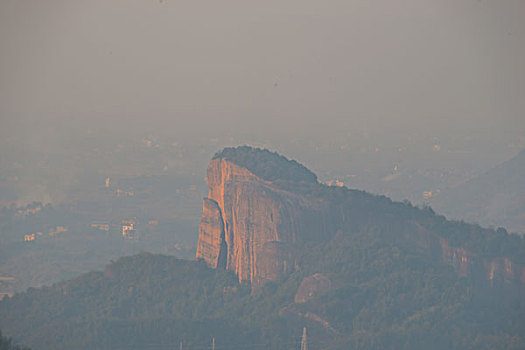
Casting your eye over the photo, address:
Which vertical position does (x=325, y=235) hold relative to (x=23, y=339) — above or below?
above

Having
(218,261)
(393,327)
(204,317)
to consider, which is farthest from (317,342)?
(218,261)

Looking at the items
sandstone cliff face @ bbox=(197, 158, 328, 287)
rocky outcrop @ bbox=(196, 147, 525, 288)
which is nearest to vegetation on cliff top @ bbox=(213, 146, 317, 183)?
rocky outcrop @ bbox=(196, 147, 525, 288)

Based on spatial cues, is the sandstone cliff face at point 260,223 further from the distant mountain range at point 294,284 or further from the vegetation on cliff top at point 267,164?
the vegetation on cliff top at point 267,164

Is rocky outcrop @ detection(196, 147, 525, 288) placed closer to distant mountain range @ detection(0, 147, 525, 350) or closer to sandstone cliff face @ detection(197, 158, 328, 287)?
sandstone cliff face @ detection(197, 158, 328, 287)

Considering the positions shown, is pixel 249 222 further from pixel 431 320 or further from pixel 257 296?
pixel 431 320

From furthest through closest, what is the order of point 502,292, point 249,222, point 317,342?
point 249,222
point 502,292
point 317,342

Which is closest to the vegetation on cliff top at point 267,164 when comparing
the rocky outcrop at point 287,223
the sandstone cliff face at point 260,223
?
the rocky outcrop at point 287,223
